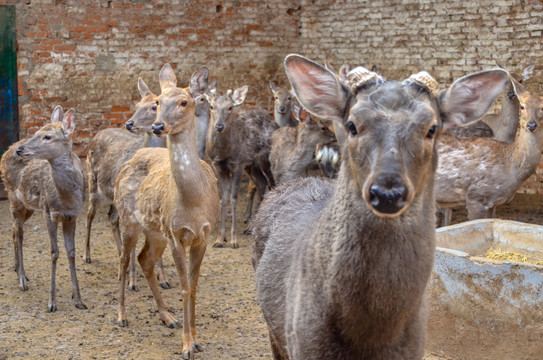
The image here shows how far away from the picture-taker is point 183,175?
5.15 metres

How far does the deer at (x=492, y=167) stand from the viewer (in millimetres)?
7195

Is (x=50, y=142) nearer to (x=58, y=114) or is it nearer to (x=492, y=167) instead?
(x=58, y=114)

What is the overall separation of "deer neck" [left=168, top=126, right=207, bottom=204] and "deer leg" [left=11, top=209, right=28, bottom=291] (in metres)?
2.51

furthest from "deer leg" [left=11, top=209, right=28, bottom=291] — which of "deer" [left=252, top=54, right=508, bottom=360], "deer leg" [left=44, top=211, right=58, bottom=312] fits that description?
"deer" [left=252, top=54, right=508, bottom=360]

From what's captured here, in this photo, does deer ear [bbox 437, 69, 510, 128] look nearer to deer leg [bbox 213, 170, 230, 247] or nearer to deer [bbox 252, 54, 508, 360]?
deer [bbox 252, 54, 508, 360]

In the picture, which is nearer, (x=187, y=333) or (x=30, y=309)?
(x=187, y=333)

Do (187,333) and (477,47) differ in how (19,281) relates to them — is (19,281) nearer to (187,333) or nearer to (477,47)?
(187,333)

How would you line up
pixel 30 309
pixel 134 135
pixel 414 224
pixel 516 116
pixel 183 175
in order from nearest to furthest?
pixel 414 224
pixel 183 175
pixel 30 309
pixel 134 135
pixel 516 116

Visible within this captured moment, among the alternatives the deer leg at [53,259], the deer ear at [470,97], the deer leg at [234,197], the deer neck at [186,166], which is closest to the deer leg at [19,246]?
the deer leg at [53,259]

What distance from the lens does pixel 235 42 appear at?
487 inches

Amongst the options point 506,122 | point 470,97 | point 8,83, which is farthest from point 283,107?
point 470,97

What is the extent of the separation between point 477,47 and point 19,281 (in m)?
8.02

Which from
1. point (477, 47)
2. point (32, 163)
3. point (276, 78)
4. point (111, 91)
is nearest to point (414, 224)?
point (32, 163)

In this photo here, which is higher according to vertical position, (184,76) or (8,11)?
(8,11)
